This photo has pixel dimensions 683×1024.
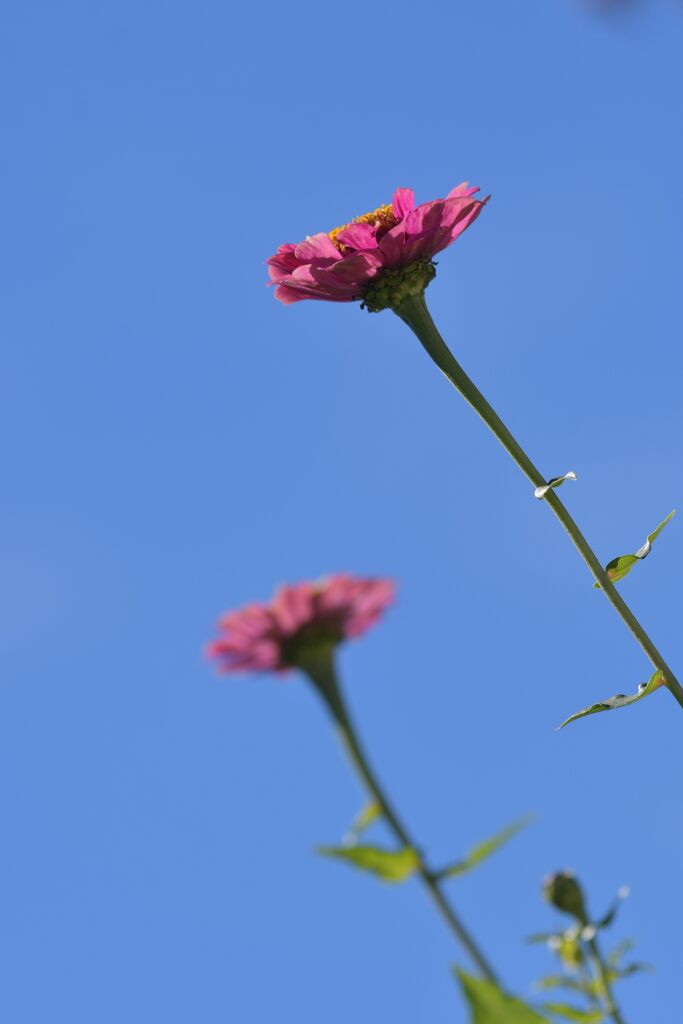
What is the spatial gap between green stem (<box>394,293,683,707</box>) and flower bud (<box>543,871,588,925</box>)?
708 millimetres

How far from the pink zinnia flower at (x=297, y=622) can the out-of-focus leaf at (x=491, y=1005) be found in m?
0.49

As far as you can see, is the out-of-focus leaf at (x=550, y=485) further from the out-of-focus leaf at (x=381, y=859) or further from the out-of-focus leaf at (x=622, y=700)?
the out-of-focus leaf at (x=381, y=859)

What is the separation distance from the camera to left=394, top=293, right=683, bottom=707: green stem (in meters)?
3.02

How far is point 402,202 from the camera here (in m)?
3.53

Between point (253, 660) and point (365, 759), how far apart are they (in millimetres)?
239

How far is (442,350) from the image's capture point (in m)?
3.48

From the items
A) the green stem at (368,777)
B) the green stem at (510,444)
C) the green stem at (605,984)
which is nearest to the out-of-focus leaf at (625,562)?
the green stem at (510,444)

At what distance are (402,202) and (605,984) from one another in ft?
6.84

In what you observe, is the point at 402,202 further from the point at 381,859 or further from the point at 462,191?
the point at 381,859

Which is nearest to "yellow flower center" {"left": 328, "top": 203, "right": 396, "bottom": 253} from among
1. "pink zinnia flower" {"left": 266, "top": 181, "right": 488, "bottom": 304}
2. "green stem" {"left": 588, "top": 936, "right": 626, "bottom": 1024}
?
"pink zinnia flower" {"left": 266, "top": 181, "right": 488, "bottom": 304}

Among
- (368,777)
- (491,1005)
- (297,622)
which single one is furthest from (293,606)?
(491,1005)

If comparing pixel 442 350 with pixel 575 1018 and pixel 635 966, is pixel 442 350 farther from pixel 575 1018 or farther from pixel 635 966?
pixel 575 1018

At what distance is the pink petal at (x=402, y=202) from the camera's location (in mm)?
3496

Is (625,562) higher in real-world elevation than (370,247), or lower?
lower
